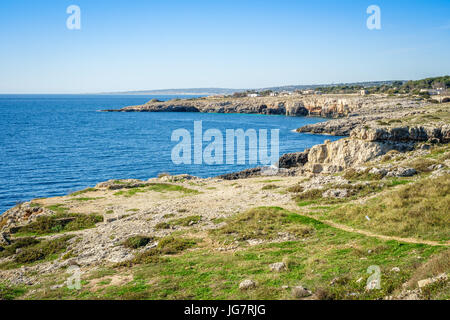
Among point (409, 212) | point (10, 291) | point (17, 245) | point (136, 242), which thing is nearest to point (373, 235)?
point (409, 212)

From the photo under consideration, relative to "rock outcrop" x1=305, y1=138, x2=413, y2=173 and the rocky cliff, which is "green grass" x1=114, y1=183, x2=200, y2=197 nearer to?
"rock outcrop" x1=305, y1=138, x2=413, y2=173

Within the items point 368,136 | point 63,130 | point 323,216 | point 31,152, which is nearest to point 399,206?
point 323,216

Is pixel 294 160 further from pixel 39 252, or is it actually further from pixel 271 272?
pixel 271 272

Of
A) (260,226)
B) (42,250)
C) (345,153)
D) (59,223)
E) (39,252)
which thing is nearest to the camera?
(39,252)

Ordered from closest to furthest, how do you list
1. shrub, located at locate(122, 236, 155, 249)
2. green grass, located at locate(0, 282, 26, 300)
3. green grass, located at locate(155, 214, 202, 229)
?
green grass, located at locate(0, 282, 26, 300)
shrub, located at locate(122, 236, 155, 249)
green grass, located at locate(155, 214, 202, 229)

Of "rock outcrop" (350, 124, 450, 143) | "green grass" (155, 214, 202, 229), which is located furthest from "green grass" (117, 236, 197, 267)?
"rock outcrop" (350, 124, 450, 143)

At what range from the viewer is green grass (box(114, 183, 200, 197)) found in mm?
36781

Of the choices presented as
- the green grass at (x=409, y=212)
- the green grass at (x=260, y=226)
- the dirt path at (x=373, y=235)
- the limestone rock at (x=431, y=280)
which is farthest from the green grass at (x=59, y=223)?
the limestone rock at (x=431, y=280)

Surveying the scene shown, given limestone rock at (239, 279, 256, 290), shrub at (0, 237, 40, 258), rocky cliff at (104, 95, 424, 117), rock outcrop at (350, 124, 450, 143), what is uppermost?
rocky cliff at (104, 95, 424, 117)

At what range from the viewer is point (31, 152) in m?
71.9

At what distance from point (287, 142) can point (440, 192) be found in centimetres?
6552

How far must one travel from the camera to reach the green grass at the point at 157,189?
36.8 m

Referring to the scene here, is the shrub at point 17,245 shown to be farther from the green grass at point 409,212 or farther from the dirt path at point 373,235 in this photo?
the green grass at point 409,212

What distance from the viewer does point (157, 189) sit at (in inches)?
1534
